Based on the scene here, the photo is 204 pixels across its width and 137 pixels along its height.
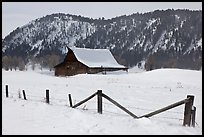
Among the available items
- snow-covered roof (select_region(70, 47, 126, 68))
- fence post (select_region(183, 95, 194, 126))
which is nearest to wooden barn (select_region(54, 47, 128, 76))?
snow-covered roof (select_region(70, 47, 126, 68))

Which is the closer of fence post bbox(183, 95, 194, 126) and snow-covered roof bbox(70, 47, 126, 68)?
fence post bbox(183, 95, 194, 126)

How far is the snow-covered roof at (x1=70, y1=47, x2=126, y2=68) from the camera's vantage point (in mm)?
61031

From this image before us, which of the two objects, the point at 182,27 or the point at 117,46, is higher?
the point at 182,27

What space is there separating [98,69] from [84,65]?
3380 mm

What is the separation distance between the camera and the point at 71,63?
62.0 metres

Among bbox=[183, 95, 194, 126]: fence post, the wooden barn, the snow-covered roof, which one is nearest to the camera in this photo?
bbox=[183, 95, 194, 126]: fence post

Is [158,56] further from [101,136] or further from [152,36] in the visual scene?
[101,136]

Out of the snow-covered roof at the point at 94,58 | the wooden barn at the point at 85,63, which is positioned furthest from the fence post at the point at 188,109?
the snow-covered roof at the point at 94,58

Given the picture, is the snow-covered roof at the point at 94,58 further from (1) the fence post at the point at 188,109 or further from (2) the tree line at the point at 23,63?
(2) the tree line at the point at 23,63

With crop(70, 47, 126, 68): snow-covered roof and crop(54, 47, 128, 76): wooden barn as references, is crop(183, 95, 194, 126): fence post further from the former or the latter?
crop(70, 47, 126, 68): snow-covered roof

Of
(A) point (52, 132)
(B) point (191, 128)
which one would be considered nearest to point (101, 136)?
(A) point (52, 132)

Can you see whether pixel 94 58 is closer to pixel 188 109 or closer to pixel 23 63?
pixel 188 109

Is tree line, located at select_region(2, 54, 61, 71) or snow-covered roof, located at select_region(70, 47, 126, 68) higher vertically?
snow-covered roof, located at select_region(70, 47, 126, 68)

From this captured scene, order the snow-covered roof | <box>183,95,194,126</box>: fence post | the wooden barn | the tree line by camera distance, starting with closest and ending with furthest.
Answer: <box>183,95,194,126</box>: fence post, the wooden barn, the snow-covered roof, the tree line
